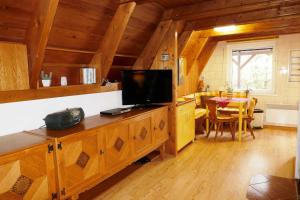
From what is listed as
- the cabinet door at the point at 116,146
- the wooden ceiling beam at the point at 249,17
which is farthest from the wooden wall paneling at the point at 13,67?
the wooden ceiling beam at the point at 249,17

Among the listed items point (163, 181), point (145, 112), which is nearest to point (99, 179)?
point (163, 181)

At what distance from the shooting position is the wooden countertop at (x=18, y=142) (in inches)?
68.0

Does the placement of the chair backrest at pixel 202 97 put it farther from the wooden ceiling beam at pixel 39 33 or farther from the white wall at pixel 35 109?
the wooden ceiling beam at pixel 39 33

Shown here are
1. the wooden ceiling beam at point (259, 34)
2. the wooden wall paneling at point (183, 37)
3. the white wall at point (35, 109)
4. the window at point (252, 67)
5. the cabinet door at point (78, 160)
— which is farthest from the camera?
the window at point (252, 67)

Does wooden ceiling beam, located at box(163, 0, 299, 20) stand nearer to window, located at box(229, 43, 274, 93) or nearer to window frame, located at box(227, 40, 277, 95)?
window frame, located at box(227, 40, 277, 95)

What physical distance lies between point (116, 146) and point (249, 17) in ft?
10.4

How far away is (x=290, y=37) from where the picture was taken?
5461mm

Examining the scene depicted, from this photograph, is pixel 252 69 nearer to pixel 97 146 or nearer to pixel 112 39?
pixel 112 39

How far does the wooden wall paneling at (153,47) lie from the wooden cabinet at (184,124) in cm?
101

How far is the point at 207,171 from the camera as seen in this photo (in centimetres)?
329

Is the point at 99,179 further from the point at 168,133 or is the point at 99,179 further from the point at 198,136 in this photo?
the point at 198,136

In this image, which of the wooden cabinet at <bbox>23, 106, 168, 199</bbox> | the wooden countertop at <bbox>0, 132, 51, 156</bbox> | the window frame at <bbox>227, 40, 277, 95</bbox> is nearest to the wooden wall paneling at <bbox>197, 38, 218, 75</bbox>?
the window frame at <bbox>227, 40, 277, 95</bbox>

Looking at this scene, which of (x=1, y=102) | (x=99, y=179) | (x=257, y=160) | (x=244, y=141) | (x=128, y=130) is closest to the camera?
(x=1, y=102)

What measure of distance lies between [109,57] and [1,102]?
1458 mm
